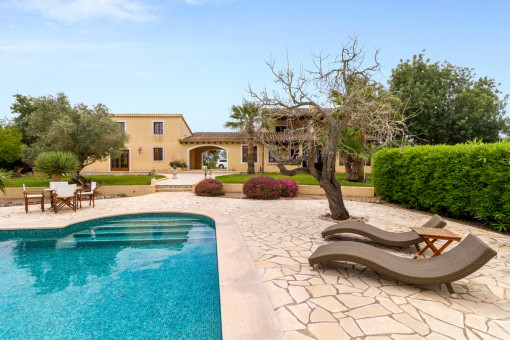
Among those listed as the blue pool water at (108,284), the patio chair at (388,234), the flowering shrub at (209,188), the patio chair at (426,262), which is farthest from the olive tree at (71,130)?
the patio chair at (426,262)

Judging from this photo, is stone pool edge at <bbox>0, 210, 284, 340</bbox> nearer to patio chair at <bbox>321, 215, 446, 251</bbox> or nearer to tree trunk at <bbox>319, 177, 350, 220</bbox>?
patio chair at <bbox>321, 215, 446, 251</bbox>

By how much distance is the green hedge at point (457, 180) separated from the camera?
20.8 ft

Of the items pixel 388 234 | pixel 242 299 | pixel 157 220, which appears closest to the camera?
pixel 242 299

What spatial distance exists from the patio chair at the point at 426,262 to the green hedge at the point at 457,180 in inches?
173

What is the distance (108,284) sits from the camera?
4145 millimetres

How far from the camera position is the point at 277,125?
27.8m

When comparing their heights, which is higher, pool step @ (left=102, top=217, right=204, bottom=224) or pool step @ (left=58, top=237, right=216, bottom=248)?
pool step @ (left=102, top=217, right=204, bottom=224)

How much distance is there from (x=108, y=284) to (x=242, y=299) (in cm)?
250

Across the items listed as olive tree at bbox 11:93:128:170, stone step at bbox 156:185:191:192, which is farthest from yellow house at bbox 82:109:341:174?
stone step at bbox 156:185:191:192

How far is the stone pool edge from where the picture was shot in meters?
2.54

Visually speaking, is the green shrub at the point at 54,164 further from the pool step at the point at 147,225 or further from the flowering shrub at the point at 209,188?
the pool step at the point at 147,225

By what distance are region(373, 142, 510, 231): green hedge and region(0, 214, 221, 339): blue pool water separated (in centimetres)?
722

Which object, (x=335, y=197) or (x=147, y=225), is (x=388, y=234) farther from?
(x=147, y=225)

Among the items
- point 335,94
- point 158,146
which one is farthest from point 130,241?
point 158,146
